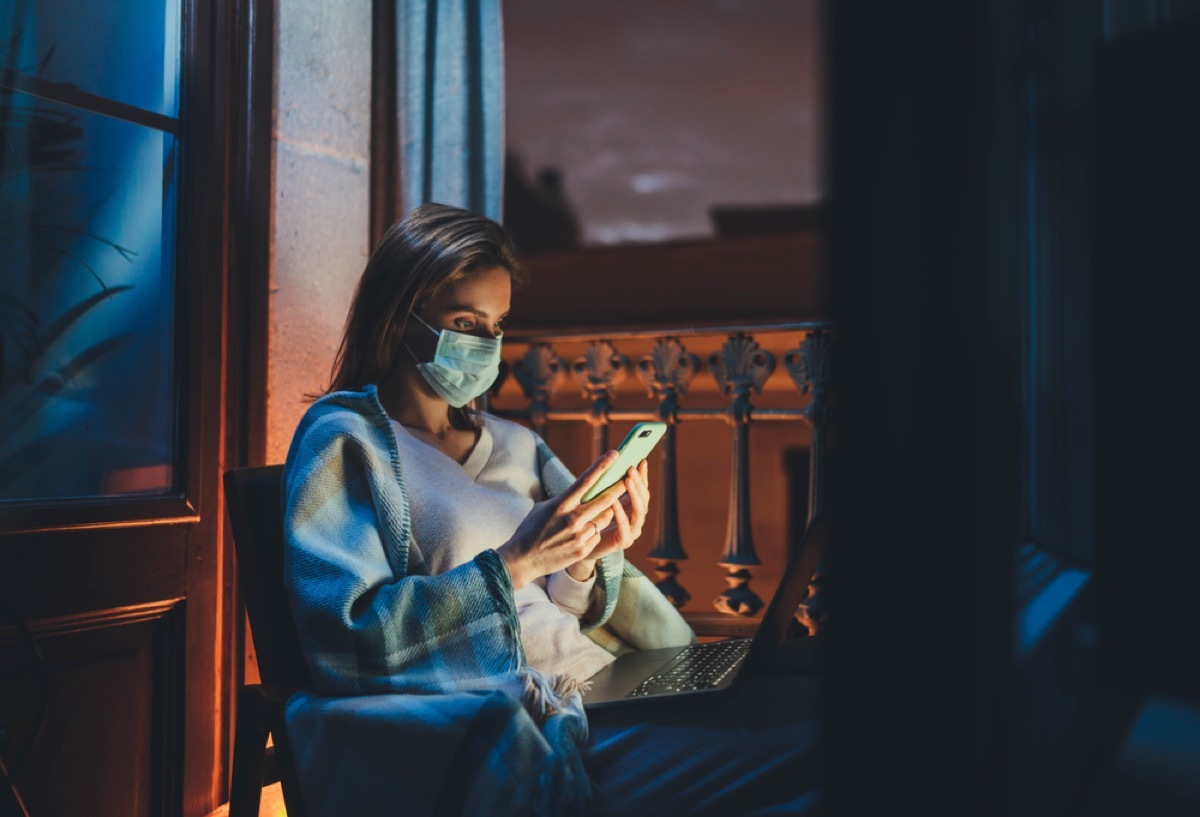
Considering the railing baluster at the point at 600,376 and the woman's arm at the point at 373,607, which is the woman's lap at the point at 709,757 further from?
the railing baluster at the point at 600,376

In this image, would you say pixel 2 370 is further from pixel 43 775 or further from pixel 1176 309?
pixel 1176 309

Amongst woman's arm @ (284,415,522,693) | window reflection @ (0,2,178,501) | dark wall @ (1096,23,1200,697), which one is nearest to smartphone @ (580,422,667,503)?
woman's arm @ (284,415,522,693)

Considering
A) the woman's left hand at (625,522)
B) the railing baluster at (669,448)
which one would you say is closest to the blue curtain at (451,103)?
the railing baluster at (669,448)

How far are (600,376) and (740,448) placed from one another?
42 cm

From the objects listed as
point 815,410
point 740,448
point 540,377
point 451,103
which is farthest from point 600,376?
point 451,103

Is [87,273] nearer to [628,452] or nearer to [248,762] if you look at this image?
[248,762]

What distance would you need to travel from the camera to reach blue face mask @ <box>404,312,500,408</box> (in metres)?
1.51

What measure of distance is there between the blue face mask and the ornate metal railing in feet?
2.68

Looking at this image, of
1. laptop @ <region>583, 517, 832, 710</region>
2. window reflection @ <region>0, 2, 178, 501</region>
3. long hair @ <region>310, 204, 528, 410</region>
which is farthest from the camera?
window reflection @ <region>0, 2, 178, 501</region>

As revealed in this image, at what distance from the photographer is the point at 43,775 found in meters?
1.62

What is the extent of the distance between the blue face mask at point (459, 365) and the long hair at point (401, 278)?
0.13 ft

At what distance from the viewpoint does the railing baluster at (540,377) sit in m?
2.45

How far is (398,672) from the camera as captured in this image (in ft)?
3.92

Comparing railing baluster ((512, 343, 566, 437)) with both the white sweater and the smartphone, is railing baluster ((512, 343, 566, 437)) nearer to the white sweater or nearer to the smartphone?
the white sweater
